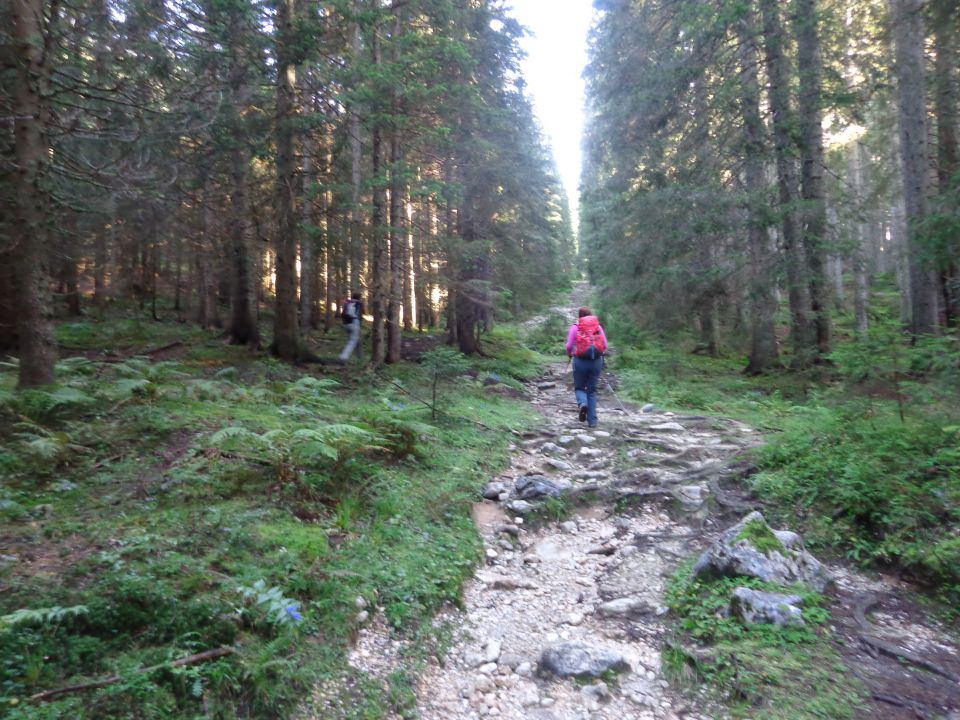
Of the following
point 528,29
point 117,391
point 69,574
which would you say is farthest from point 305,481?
point 528,29

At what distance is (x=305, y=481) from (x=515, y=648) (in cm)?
241

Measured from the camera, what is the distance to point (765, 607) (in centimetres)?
394

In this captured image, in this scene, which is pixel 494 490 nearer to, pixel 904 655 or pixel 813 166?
pixel 904 655

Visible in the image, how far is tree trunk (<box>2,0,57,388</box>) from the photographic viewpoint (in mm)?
6191

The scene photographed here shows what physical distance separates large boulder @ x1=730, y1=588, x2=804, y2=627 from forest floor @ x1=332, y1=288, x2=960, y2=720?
0.15 meters

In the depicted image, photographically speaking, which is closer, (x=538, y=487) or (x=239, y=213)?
(x=538, y=487)

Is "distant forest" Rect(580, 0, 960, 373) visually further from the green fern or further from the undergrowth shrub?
the green fern

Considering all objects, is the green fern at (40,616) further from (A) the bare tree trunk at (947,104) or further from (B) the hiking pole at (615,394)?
(B) the hiking pole at (615,394)

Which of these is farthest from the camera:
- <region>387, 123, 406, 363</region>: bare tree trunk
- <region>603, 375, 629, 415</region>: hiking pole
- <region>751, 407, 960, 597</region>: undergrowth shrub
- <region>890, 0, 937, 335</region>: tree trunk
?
<region>387, 123, 406, 363</region>: bare tree trunk

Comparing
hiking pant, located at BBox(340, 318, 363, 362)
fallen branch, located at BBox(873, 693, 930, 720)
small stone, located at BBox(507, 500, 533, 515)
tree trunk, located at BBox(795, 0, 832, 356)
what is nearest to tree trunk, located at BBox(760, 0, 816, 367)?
tree trunk, located at BBox(795, 0, 832, 356)

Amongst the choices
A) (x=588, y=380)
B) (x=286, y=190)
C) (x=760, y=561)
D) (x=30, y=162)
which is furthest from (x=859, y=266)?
(x=30, y=162)

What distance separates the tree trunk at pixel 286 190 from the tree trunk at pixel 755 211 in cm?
1001

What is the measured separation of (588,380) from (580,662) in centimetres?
673

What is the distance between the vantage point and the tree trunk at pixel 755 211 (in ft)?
44.3
